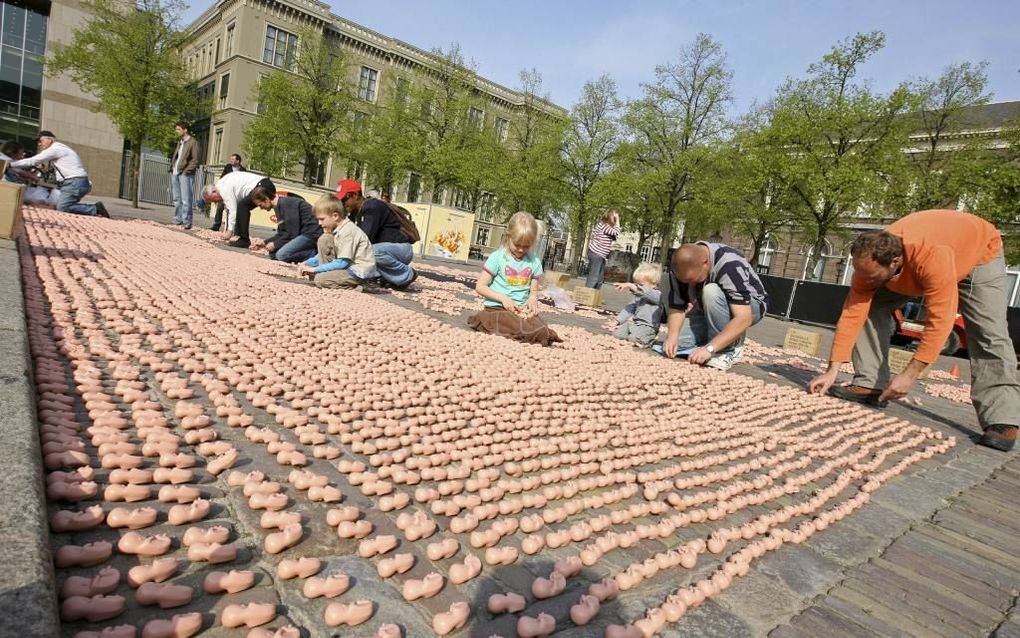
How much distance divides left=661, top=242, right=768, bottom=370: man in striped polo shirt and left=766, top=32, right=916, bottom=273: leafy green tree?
2352 cm

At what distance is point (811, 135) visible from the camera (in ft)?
88.9

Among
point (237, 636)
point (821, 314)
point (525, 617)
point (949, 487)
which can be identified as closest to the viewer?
point (237, 636)

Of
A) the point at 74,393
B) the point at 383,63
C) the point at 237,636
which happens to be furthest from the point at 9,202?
the point at 383,63

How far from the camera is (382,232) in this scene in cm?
808

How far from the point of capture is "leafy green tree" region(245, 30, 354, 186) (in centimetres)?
3369

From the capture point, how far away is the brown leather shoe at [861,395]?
18.0 feet

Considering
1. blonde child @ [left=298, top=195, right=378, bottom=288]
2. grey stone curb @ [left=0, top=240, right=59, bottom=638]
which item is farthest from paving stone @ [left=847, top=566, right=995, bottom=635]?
blonde child @ [left=298, top=195, right=378, bottom=288]

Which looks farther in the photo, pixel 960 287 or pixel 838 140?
pixel 838 140

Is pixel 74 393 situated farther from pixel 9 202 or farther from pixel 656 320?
pixel 656 320

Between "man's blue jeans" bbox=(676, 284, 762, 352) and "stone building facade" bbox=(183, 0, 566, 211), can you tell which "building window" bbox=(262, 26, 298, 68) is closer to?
"stone building facade" bbox=(183, 0, 566, 211)

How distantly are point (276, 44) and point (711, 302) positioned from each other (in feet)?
151

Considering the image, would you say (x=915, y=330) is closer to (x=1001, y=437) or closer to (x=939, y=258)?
(x=1001, y=437)

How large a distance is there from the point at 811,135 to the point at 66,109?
129ft

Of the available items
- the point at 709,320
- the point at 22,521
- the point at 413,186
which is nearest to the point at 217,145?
the point at 413,186
